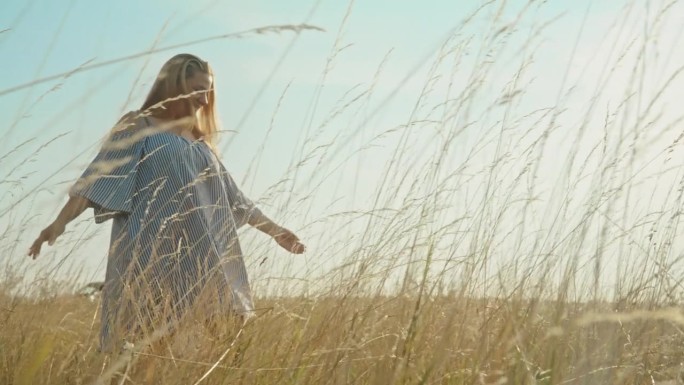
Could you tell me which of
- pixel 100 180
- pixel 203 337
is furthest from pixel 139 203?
pixel 203 337

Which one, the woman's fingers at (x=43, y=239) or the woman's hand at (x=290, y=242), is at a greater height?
the woman's hand at (x=290, y=242)

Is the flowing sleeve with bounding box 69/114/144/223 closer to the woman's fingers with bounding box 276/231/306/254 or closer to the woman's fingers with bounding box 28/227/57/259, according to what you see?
the woman's fingers with bounding box 28/227/57/259

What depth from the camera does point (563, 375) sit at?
166cm

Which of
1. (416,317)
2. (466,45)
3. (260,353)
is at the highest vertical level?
(466,45)

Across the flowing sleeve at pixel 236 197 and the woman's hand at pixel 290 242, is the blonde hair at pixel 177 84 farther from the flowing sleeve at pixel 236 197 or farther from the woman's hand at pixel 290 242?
the woman's hand at pixel 290 242

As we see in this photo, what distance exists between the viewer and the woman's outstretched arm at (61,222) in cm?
284

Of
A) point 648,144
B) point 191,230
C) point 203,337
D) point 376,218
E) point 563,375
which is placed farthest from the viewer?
point 191,230

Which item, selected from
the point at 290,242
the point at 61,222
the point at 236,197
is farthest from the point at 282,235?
the point at 61,222

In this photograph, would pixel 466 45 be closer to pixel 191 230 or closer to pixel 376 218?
pixel 376 218

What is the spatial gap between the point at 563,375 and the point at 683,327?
60 cm

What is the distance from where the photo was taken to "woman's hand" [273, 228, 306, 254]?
9.18 ft

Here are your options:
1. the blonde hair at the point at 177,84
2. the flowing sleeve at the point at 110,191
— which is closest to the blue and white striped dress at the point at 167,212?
the flowing sleeve at the point at 110,191

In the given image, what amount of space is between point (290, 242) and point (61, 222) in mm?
814

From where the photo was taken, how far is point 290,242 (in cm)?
282
